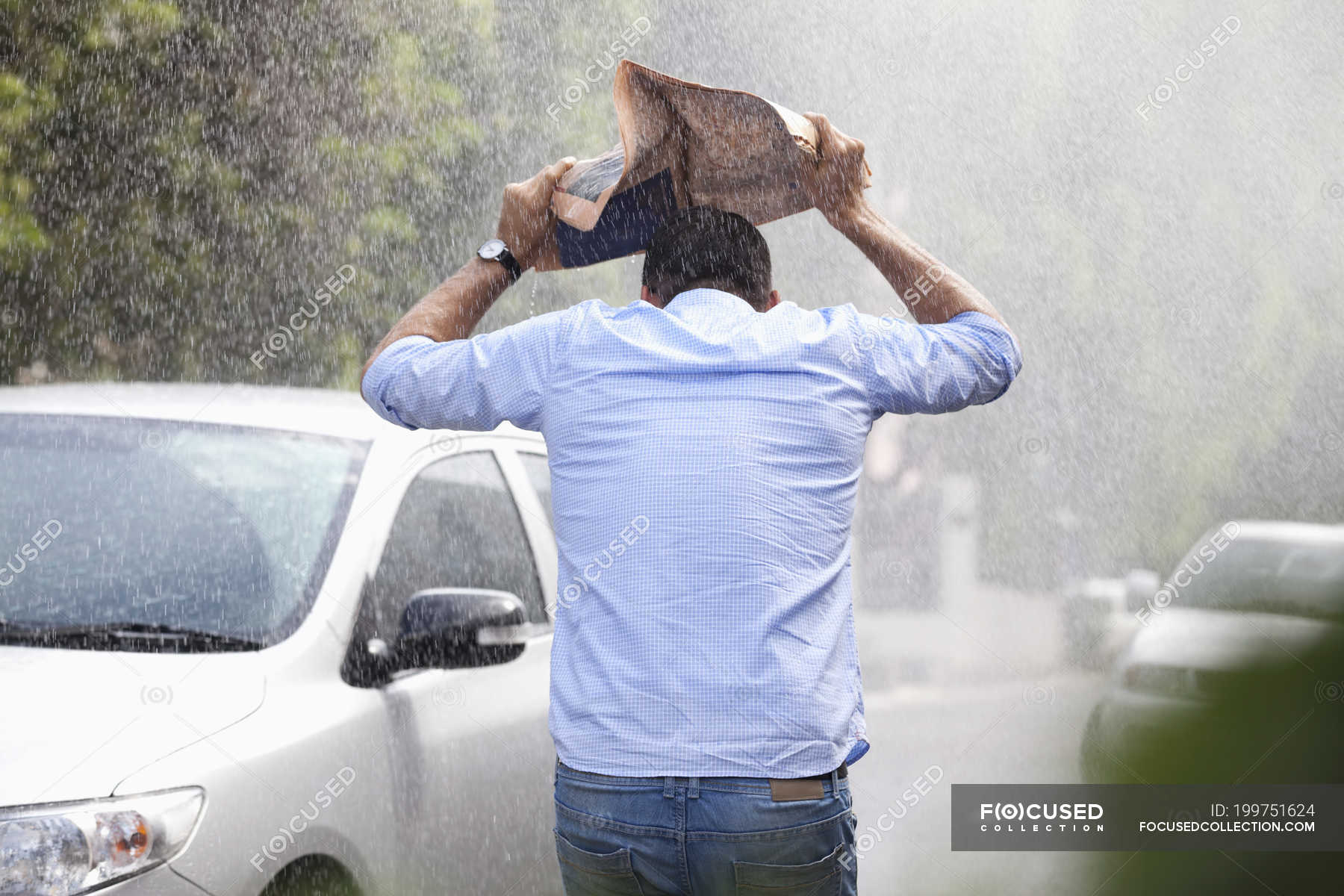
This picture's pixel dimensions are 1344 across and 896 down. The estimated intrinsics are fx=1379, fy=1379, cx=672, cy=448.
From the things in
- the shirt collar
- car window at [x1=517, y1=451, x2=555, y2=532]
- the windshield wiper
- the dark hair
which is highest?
the dark hair

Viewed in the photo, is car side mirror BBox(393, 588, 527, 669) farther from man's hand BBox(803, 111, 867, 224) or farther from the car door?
man's hand BBox(803, 111, 867, 224)

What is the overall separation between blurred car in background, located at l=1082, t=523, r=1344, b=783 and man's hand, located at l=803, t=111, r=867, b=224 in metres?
2.51

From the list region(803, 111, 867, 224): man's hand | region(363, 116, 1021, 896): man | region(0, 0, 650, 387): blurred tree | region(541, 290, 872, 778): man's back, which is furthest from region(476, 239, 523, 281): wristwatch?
region(0, 0, 650, 387): blurred tree

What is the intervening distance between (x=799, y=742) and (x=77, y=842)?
4.58 ft

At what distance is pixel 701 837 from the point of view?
2.21m

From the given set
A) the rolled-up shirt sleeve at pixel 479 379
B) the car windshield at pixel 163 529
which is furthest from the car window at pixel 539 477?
the rolled-up shirt sleeve at pixel 479 379

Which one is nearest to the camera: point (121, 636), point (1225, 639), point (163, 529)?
point (121, 636)

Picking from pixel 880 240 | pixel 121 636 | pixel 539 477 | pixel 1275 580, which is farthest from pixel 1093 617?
pixel 121 636

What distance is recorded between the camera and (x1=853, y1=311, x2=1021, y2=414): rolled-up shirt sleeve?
2488mm

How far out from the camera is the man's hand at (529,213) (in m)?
2.84

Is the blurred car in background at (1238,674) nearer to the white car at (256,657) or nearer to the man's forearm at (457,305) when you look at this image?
the white car at (256,657)

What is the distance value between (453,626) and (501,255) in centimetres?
97

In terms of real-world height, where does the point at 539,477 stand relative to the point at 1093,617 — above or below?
above

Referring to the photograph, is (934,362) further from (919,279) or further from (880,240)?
(880,240)
